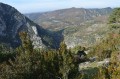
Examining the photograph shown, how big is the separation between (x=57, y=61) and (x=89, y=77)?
937cm

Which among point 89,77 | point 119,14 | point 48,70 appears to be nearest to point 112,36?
point 119,14

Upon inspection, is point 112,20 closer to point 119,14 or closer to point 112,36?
point 119,14

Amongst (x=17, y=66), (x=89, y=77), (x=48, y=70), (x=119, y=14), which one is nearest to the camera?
(x=17, y=66)

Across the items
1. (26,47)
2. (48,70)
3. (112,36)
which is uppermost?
(26,47)

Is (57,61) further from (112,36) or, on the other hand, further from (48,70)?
(112,36)

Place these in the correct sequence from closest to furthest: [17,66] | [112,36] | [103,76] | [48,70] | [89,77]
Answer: [103,76]
[17,66]
[48,70]
[89,77]
[112,36]

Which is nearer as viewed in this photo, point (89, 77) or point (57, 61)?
point (57, 61)

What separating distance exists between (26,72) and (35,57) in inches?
116

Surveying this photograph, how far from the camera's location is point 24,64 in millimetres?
46219

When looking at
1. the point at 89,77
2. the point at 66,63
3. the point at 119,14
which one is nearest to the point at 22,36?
the point at 66,63

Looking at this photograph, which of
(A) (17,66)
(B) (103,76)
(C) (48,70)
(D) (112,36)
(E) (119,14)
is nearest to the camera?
(B) (103,76)

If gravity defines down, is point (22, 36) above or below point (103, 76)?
above

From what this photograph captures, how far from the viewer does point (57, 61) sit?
48094mm

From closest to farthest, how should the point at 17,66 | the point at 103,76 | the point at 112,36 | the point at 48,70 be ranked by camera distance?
the point at 103,76 < the point at 17,66 < the point at 48,70 < the point at 112,36
